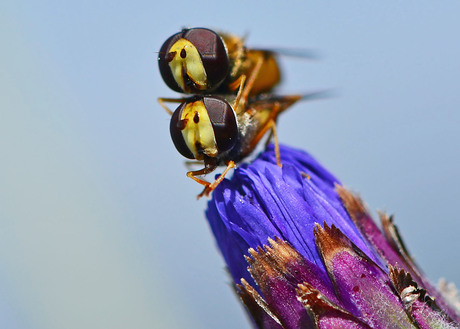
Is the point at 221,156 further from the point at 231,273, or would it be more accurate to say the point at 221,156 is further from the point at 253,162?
the point at 231,273

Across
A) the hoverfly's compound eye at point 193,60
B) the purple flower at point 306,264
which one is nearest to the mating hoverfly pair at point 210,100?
the hoverfly's compound eye at point 193,60

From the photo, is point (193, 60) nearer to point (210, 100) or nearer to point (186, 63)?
point (186, 63)

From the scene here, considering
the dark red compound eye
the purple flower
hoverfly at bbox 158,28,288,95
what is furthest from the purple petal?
hoverfly at bbox 158,28,288,95

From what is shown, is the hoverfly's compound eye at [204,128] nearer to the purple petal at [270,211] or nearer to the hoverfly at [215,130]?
the hoverfly at [215,130]

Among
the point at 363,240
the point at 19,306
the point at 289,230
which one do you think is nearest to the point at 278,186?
the point at 289,230

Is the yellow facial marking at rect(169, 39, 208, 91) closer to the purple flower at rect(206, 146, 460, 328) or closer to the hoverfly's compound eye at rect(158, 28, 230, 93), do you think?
Answer: the hoverfly's compound eye at rect(158, 28, 230, 93)

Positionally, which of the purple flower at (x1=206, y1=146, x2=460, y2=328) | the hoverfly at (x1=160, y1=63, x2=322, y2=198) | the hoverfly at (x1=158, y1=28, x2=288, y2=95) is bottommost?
the purple flower at (x1=206, y1=146, x2=460, y2=328)

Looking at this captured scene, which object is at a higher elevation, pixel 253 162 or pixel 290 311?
pixel 253 162
